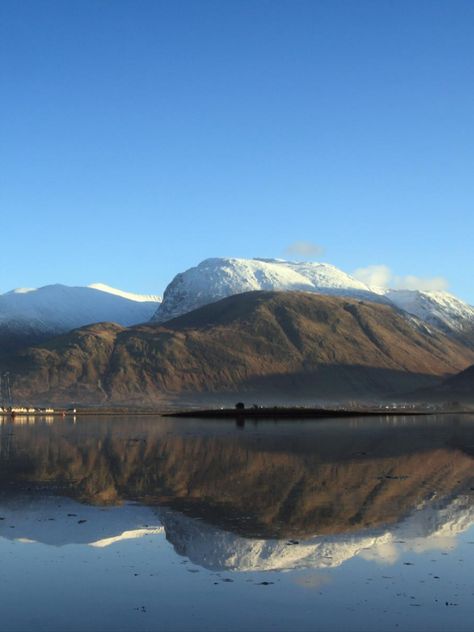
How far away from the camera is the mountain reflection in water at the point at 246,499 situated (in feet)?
94.0

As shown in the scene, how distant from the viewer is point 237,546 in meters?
27.8

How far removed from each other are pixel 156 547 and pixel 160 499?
10659 mm

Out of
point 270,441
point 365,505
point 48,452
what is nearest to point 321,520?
point 365,505

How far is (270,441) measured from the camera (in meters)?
80.3

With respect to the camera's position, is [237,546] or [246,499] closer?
[237,546]

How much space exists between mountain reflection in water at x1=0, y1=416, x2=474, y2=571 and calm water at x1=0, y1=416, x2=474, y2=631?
3.7 inches

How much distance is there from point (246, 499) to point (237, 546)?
10.7m

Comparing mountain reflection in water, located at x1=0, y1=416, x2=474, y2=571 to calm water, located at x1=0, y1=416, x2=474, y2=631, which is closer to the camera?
calm water, located at x1=0, y1=416, x2=474, y2=631

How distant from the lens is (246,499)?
38469 mm

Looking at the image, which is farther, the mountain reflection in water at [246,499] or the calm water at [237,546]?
the mountain reflection in water at [246,499]

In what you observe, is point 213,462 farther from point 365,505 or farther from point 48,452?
point 365,505

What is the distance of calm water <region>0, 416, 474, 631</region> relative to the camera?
2044cm

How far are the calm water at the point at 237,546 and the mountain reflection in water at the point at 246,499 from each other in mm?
95

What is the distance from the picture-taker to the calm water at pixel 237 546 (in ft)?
67.1
